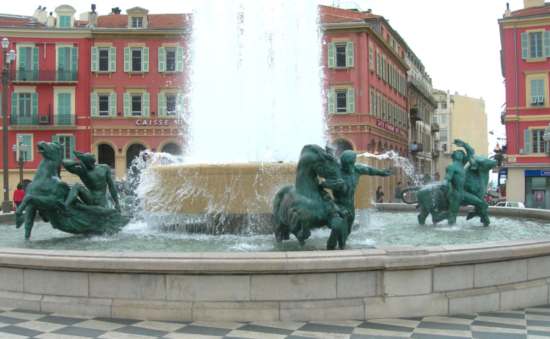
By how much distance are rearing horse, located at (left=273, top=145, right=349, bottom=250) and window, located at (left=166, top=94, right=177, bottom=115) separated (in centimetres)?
3716

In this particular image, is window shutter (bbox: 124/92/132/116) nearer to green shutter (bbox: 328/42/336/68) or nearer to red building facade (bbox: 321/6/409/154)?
red building facade (bbox: 321/6/409/154)

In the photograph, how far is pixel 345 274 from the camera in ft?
19.9

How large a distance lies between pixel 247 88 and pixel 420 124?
5493 cm

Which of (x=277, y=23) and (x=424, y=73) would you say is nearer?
(x=277, y=23)

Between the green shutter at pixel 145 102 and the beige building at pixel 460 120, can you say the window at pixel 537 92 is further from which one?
the beige building at pixel 460 120

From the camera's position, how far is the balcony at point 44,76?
42.4 metres

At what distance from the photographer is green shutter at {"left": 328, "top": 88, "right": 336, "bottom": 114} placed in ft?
138

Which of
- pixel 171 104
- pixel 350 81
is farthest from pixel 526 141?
pixel 171 104

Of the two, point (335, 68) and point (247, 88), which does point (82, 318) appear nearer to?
point (247, 88)

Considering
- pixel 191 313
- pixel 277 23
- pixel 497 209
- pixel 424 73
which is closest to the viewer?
pixel 191 313

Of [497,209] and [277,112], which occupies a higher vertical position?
[277,112]

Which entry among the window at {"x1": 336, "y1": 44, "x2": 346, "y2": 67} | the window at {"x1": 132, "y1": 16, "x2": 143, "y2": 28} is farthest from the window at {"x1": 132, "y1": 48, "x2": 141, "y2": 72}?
the window at {"x1": 336, "y1": 44, "x2": 346, "y2": 67}

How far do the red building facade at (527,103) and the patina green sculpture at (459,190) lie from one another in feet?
92.6

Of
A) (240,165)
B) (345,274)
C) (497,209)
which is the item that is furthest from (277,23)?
(345,274)
